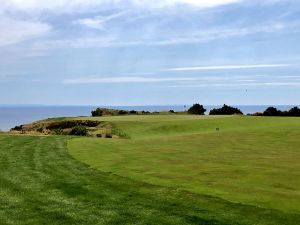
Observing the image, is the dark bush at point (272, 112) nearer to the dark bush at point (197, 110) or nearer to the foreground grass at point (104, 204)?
the dark bush at point (197, 110)

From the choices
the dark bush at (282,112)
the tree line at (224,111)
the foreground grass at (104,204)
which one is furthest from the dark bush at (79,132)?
the dark bush at (282,112)

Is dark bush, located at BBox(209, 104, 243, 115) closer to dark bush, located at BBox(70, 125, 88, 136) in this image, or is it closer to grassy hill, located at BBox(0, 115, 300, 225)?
dark bush, located at BBox(70, 125, 88, 136)

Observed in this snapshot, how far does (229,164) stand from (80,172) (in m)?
7.74

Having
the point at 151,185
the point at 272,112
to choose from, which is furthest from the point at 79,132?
the point at 272,112

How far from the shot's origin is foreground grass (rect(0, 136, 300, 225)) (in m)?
13.8

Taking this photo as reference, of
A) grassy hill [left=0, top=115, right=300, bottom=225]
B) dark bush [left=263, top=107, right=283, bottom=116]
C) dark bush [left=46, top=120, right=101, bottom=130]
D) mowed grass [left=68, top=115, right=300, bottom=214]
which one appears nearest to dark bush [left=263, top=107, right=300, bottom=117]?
dark bush [left=263, top=107, right=283, bottom=116]

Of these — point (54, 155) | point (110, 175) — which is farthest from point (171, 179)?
point (54, 155)

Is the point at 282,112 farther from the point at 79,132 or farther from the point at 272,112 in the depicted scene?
the point at 79,132

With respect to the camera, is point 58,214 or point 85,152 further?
point 85,152

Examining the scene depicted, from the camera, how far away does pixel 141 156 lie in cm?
2886

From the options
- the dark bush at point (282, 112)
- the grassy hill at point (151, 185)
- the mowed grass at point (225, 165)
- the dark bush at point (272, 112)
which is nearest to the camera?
the grassy hill at point (151, 185)

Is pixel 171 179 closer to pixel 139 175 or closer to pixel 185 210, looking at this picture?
pixel 139 175

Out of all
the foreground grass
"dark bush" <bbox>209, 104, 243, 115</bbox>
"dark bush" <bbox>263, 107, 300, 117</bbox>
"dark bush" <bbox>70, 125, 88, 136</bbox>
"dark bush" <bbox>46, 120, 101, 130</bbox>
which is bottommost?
the foreground grass

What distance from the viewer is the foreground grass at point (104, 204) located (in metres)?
13.8
